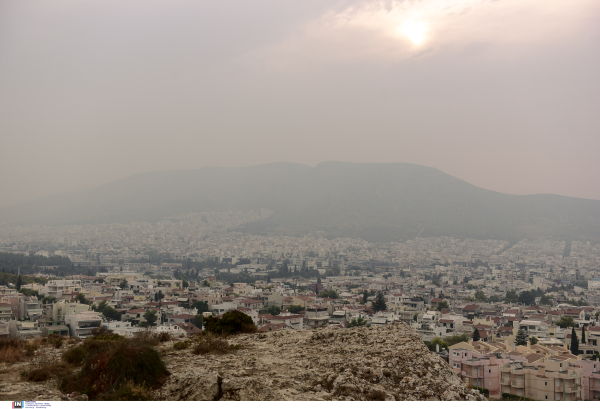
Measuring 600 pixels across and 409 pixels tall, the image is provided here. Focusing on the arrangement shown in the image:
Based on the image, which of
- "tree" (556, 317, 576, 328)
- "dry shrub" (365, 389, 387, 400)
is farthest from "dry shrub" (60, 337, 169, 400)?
"tree" (556, 317, 576, 328)

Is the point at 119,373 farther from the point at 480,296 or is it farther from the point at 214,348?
the point at 480,296

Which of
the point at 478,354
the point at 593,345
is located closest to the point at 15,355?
the point at 478,354

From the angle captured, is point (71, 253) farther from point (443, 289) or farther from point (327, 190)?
point (443, 289)

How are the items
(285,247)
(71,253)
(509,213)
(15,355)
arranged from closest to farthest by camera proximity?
1. (15,355)
2. (71,253)
3. (285,247)
4. (509,213)

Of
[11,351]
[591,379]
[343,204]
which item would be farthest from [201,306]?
[343,204]

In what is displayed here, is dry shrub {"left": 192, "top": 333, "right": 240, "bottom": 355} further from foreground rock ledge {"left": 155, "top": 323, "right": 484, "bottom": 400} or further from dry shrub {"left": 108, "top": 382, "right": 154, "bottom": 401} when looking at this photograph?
dry shrub {"left": 108, "top": 382, "right": 154, "bottom": 401}

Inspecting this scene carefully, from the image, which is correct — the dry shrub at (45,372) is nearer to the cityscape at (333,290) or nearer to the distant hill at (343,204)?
the cityscape at (333,290)
